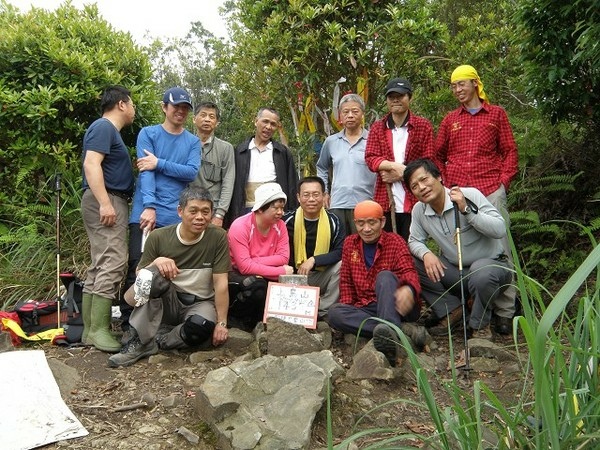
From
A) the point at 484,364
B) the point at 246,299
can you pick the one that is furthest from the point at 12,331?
the point at 484,364

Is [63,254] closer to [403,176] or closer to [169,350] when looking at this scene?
[169,350]

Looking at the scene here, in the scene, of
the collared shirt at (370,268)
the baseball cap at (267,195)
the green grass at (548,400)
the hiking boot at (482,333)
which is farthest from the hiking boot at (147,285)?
the green grass at (548,400)

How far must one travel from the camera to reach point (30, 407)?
3.26 metres

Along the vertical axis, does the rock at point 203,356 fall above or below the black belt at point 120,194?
below

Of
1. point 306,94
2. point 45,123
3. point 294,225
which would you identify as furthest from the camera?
point 306,94

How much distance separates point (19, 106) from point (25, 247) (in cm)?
137

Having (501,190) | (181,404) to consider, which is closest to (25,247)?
(181,404)

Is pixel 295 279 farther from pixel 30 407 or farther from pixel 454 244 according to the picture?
pixel 30 407

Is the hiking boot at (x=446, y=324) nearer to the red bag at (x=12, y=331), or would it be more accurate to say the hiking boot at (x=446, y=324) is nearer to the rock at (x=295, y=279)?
the rock at (x=295, y=279)

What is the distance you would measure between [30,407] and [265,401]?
1.31 m

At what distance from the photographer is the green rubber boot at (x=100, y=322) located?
4520 millimetres

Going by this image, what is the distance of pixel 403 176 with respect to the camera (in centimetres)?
474

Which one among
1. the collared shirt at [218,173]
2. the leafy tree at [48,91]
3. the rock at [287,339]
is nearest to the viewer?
the rock at [287,339]

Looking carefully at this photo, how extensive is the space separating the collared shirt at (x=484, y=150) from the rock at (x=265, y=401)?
2232mm
